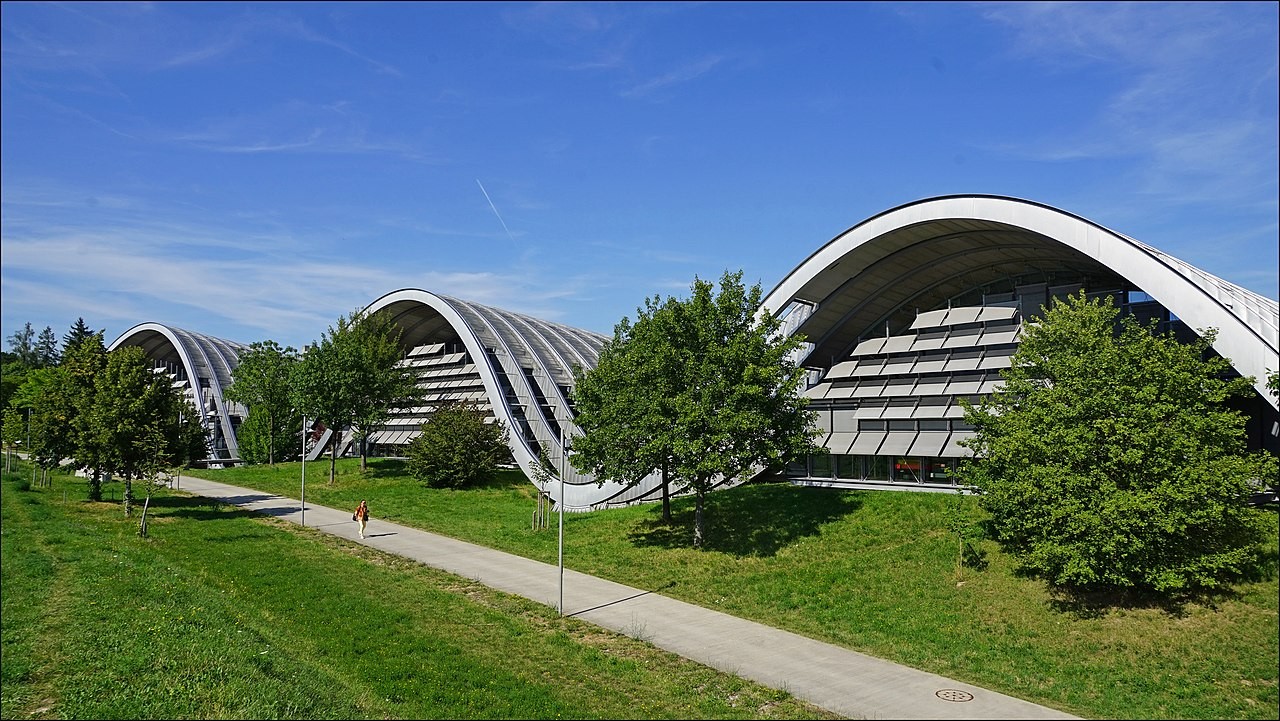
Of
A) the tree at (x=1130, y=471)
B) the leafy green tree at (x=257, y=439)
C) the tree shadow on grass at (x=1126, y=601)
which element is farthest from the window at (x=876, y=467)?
the leafy green tree at (x=257, y=439)

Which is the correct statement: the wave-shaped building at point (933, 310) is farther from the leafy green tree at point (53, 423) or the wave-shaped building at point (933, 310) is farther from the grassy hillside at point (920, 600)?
the leafy green tree at point (53, 423)

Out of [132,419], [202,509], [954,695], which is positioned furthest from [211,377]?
[954,695]

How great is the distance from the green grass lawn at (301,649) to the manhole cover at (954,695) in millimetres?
2176

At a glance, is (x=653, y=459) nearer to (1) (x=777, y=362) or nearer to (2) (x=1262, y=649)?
(1) (x=777, y=362)

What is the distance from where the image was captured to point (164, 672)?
11461mm

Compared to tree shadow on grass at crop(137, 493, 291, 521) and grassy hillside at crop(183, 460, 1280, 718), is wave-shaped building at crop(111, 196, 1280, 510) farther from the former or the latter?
tree shadow on grass at crop(137, 493, 291, 521)

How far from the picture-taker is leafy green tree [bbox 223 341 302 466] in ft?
172

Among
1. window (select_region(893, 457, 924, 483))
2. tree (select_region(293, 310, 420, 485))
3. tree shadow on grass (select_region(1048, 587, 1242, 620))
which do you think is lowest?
tree shadow on grass (select_region(1048, 587, 1242, 620))

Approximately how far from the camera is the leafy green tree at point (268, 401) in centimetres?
5253

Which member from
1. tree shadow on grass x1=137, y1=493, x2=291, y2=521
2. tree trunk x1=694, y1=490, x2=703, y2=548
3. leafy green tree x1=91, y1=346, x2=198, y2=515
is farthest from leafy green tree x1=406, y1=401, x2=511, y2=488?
tree trunk x1=694, y1=490, x2=703, y2=548

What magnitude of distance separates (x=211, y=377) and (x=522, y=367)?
3166 cm

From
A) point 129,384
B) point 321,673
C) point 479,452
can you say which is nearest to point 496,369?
point 479,452

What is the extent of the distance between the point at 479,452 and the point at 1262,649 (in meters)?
32.7

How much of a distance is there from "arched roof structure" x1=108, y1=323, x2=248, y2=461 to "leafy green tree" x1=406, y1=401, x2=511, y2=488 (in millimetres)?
25667
